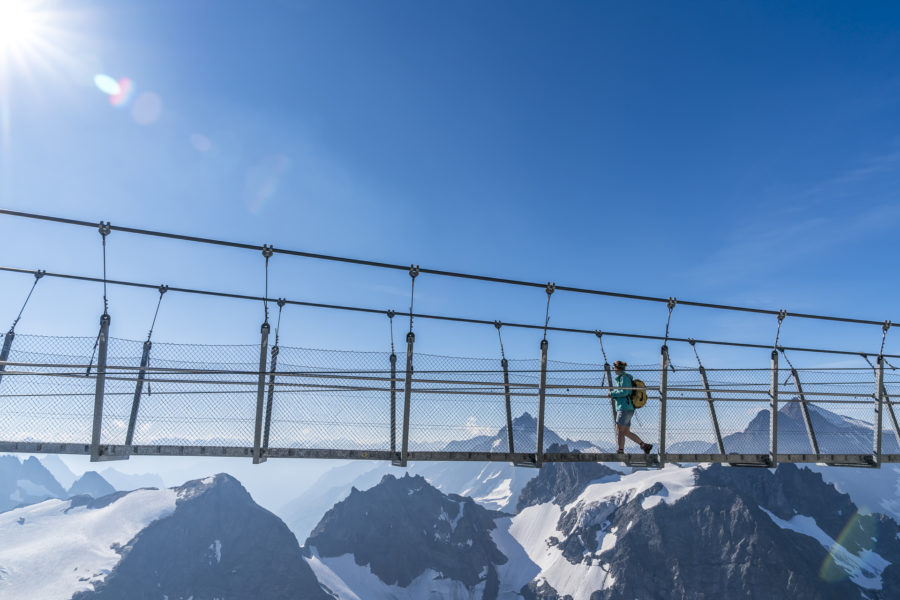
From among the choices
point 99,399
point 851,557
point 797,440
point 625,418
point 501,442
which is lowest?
point 851,557

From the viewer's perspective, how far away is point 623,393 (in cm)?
1054

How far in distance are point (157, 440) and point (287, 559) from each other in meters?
215

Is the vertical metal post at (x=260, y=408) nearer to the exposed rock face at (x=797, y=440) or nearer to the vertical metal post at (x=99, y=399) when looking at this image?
the vertical metal post at (x=99, y=399)

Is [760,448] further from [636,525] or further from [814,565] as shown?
[814,565]

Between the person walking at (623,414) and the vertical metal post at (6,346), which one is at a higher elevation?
the vertical metal post at (6,346)

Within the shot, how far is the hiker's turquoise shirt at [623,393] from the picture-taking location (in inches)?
411

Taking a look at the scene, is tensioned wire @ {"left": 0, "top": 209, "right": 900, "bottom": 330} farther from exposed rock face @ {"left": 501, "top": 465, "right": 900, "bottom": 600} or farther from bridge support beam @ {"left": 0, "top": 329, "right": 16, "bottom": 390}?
exposed rock face @ {"left": 501, "top": 465, "right": 900, "bottom": 600}

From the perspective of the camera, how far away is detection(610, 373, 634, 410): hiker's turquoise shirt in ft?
34.2

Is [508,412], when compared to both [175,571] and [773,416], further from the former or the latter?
[175,571]

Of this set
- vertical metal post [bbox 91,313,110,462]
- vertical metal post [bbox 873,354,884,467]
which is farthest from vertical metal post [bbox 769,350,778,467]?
vertical metal post [bbox 91,313,110,462]

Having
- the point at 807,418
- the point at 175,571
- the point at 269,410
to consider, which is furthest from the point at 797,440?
the point at 175,571

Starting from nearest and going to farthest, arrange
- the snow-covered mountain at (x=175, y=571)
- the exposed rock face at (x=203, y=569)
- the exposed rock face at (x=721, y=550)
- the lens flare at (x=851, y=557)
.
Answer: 1. the exposed rock face at (x=721, y=550)
2. the lens flare at (x=851, y=557)
3. the snow-covered mountain at (x=175, y=571)
4. the exposed rock face at (x=203, y=569)

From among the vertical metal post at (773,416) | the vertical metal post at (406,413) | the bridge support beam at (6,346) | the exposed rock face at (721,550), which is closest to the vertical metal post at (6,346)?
the bridge support beam at (6,346)

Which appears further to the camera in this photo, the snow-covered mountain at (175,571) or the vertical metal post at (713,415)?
the snow-covered mountain at (175,571)
